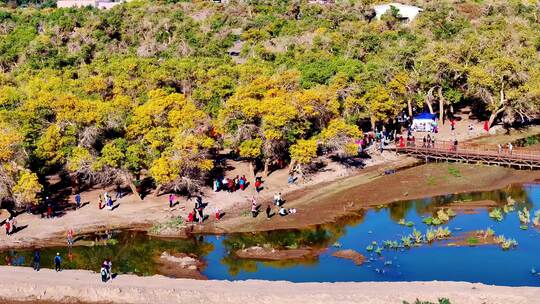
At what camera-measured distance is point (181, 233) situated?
49.5 metres

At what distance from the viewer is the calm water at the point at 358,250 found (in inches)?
1636

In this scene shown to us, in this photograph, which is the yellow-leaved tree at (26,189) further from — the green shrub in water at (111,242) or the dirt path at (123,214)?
the green shrub in water at (111,242)

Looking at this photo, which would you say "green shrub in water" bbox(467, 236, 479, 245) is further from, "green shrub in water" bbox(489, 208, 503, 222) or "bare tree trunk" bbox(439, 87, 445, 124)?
"bare tree trunk" bbox(439, 87, 445, 124)

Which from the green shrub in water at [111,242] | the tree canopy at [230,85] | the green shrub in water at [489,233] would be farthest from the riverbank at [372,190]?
the green shrub in water at [489,233]

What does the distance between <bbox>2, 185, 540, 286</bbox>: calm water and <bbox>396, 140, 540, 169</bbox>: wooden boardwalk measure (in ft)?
39.4

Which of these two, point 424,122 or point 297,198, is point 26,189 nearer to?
point 297,198

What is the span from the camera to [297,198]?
5700 cm

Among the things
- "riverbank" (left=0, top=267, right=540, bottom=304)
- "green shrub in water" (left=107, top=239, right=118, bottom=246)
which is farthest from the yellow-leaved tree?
"riverbank" (left=0, top=267, right=540, bottom=304)

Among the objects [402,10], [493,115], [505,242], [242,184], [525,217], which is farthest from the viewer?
[402,10]

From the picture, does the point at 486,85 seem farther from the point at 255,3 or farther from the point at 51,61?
the point at 255,3

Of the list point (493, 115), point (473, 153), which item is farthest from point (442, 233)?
point (493, 115)

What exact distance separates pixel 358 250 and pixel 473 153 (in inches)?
971

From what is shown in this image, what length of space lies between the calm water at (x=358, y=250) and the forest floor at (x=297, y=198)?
5.37 feet

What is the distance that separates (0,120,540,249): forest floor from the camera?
166 feet
